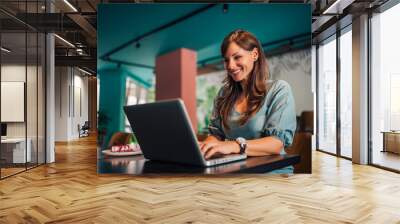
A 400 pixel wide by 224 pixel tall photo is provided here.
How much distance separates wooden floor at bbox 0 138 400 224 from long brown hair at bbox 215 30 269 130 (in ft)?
3.15

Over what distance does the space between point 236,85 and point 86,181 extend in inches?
96.7

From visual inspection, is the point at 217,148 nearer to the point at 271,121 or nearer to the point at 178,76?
the point at 271,121

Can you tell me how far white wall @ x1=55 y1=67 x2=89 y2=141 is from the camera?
13758 millimetres

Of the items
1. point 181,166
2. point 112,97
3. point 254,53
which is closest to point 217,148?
point 181,166

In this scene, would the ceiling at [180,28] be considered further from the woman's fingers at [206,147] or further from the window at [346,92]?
the window at [346,92]

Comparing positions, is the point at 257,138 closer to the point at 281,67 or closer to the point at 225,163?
the point at 225,163

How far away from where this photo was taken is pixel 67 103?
45.7 feet

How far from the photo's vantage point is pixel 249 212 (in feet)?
11.7

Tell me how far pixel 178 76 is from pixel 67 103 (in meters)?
9.81

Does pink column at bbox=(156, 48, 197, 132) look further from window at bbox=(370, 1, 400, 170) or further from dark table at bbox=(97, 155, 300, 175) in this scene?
window at bbox=(370, 1, 400, 170)

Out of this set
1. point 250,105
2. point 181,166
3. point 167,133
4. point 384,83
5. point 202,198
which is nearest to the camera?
point 202,198

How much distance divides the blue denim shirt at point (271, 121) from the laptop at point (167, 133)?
37cm

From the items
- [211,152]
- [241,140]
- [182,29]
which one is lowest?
[211,152]

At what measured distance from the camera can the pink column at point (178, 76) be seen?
5.20 metres
